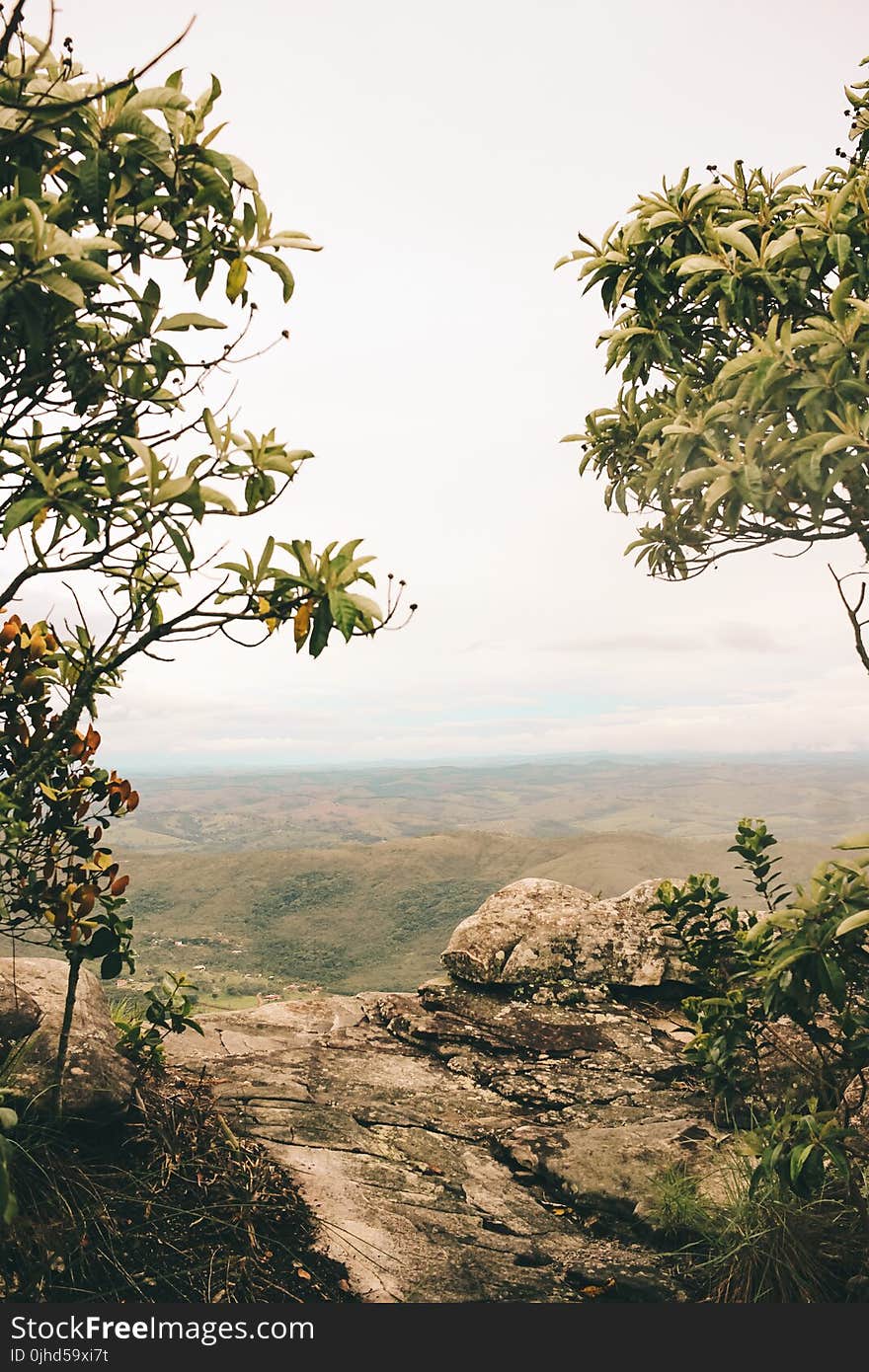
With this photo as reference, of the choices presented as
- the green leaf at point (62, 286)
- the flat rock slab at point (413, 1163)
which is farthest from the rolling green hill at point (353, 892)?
the green leaf at point (62, 286)

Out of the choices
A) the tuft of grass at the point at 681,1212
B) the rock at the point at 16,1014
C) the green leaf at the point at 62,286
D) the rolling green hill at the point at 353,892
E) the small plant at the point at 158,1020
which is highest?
the green leaf at the point at 62,286

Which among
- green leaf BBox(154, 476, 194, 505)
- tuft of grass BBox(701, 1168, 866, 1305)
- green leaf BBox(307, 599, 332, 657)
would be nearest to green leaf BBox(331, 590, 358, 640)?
green leaf BBox(307, 599, 332, 657)

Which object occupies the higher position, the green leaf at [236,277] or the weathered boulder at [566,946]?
the green leaf at [236,277]

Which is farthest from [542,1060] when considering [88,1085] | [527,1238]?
[88,1085]

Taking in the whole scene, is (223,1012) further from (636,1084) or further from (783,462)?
(783,462)

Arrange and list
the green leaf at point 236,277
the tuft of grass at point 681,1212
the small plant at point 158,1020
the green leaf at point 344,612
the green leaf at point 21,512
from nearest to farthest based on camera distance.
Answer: the green leaf at point 21,512 → the green leaf at point 344,612 → the green leaf at point 236,277 → the tuft of grass at point 681,1212 → the small plant at point 158,1020

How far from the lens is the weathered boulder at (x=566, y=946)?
902 cm

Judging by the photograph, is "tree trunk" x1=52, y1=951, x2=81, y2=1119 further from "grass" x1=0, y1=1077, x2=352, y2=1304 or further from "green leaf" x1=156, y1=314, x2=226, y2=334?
"green leaf" x1=156, y1=314, x2=226, y2=334

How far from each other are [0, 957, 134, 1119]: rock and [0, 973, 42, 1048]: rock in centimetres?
4

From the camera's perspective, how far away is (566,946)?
923cm

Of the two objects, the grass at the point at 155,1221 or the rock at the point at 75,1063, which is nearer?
the grass at the point at 155,1221

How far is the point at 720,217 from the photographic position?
4.77 m

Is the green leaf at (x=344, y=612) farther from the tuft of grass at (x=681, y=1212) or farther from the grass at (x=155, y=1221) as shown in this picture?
the tuft of grass at (x=681, y=1212)

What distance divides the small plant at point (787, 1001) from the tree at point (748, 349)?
1444 mm
